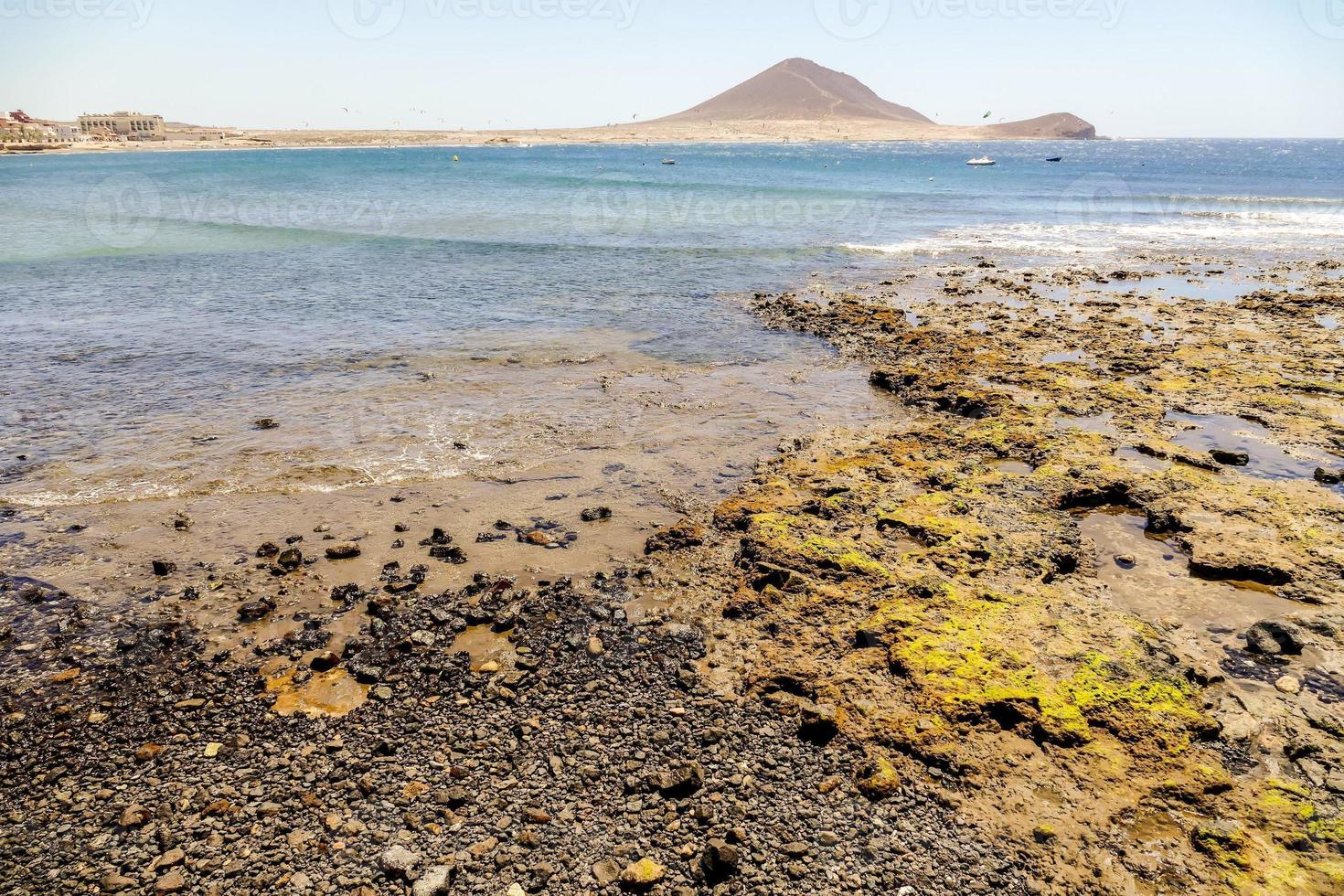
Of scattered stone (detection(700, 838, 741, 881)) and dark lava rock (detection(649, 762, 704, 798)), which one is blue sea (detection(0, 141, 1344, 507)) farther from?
scattered stone (detection(700, 838, 741, 881))

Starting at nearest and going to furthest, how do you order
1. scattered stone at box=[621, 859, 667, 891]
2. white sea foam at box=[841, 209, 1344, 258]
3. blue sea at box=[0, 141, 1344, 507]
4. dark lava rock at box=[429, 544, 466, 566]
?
scattered stone at box=[621, 859, 667, 891] → dark lava rock at box=[429, 544, 466, 566] → blue sea at box=[0, 141, 1344, 507] → white sea foam at box=[841, 209, 1344, 258]

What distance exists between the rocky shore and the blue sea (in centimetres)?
359

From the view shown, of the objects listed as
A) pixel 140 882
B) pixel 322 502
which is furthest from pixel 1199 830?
pixel 322 502

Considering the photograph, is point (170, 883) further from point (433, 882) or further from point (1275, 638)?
point (1275, 638)

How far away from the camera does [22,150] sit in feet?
516

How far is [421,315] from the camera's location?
2309 centimetres

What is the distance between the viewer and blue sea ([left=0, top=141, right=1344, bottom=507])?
13.4 m

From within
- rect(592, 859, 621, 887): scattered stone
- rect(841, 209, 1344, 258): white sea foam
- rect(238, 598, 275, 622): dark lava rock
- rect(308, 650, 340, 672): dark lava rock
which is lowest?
rect(592, 859, 621, 887): scattered stone

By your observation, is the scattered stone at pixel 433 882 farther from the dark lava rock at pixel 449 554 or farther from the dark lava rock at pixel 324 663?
the dark lava rock at pixel 449 554

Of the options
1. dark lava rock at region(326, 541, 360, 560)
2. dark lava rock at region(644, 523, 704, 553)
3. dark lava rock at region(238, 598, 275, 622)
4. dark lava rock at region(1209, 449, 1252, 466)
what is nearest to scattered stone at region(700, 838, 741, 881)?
dark lava rock at region(644, 523, 704, 553)

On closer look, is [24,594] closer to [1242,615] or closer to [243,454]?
[243,454]

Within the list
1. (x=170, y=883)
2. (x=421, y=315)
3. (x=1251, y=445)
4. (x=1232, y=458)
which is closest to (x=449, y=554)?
(x=170, y=883)

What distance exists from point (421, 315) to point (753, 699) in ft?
64.3

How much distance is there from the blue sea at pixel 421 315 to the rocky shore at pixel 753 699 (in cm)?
359
